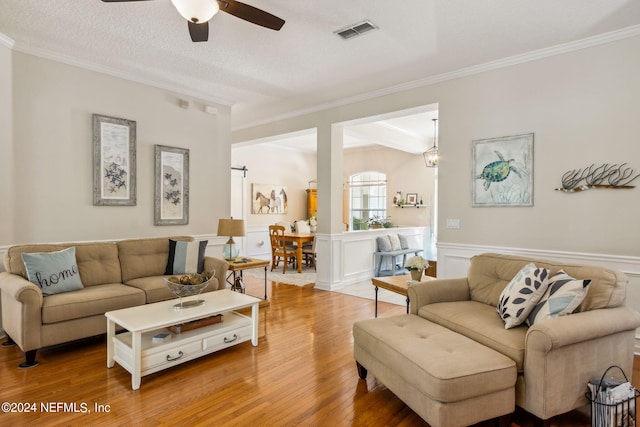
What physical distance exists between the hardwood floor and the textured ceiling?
291 cm

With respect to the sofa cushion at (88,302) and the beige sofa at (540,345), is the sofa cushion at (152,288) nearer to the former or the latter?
the sofa cushion at (88,302)

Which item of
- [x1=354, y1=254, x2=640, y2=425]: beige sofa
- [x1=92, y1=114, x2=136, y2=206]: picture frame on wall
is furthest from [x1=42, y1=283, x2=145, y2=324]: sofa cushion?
[x1=354, y1=254, x2=640, y2=425]: beige sofa

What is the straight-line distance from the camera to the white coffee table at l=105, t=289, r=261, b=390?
2506 millimetres

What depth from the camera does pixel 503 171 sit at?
3846 mm

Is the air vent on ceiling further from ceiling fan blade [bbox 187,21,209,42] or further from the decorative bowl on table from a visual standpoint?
the decorative bowl on table

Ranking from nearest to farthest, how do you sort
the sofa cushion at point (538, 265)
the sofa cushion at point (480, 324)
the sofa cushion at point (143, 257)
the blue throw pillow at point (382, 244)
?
the sofa cushion at point (480, 324)
the sofa cushion at point (538, 265)
the sofa cushion at point (143, 257)
the blue throw pillow at point (382, 244)

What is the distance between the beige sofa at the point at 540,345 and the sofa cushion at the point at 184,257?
2.43 meters

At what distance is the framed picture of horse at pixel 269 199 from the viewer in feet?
28.2

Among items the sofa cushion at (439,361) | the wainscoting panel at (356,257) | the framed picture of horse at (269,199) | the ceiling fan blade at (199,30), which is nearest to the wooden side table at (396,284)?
the sofa cushion at (439,361)

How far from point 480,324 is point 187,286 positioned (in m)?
2.23

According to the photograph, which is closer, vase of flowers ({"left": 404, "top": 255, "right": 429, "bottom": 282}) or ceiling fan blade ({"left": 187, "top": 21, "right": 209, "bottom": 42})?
ceiling fan blade ({"left": 187, "top": 21, "right": 209, "bottom": 42})

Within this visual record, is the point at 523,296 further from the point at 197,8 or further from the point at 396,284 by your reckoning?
the point at 197,8

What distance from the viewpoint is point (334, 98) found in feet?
17.1

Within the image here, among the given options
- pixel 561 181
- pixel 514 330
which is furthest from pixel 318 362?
pixel 561 181
